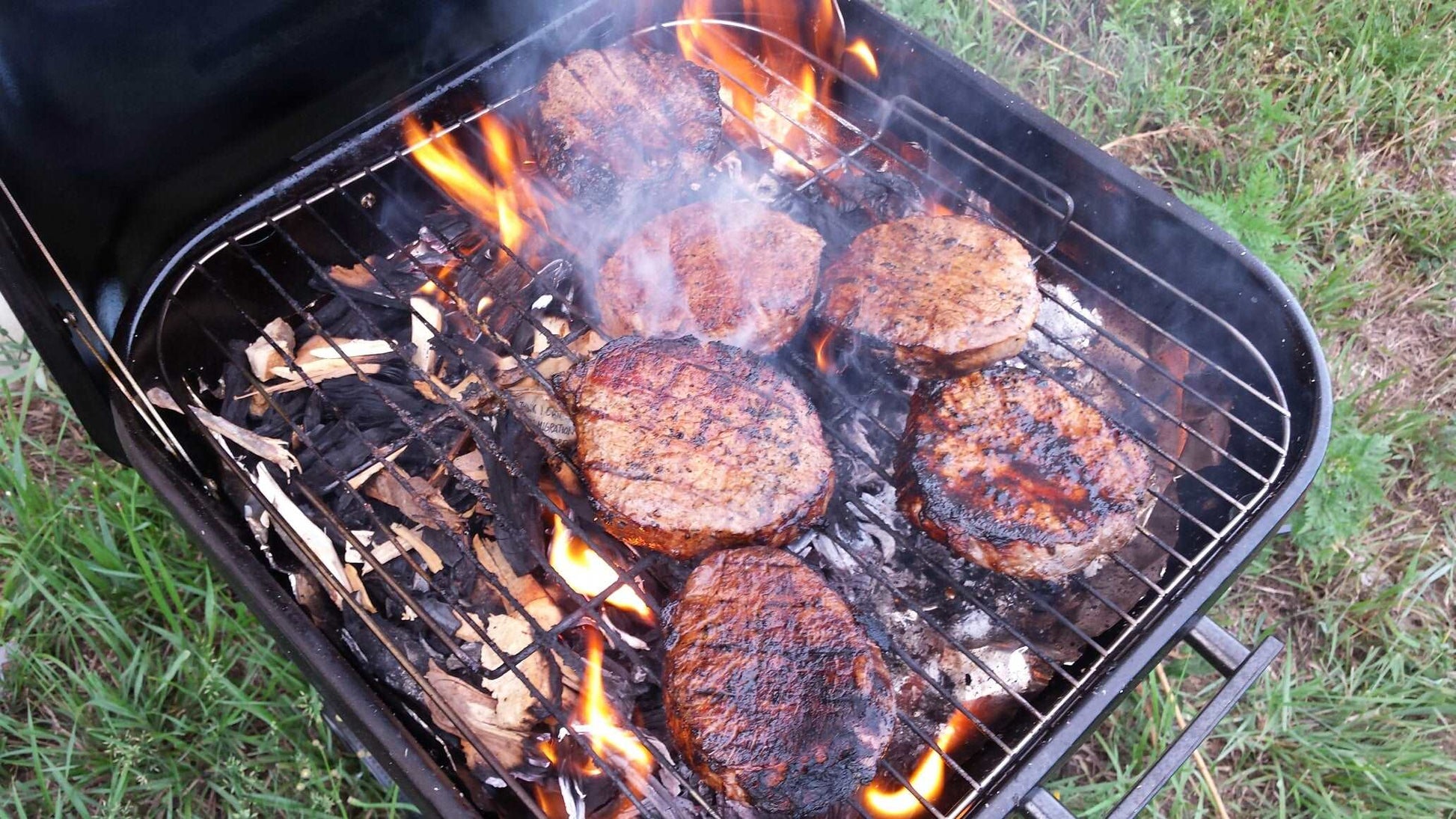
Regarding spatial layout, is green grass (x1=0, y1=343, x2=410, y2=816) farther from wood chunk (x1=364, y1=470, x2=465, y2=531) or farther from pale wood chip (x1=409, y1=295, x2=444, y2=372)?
pale wood chip (x1=409, y1=295, x2=444, y2=372)

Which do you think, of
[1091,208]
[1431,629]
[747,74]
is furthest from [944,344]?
[1431,629]

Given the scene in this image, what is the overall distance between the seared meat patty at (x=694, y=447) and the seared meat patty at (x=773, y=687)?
11 cm

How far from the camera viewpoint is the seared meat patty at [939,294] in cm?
254

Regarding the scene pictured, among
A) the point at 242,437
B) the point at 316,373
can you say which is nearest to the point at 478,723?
the point at 242,437

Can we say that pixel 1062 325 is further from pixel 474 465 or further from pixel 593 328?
pixel 474 465

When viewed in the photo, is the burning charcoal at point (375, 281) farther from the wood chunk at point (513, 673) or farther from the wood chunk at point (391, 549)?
the wood chunk at point (513, 673)

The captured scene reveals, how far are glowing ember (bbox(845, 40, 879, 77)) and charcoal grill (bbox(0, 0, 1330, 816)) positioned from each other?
37 millimetres

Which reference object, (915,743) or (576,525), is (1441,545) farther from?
(576,525)

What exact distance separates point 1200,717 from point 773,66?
232 cm

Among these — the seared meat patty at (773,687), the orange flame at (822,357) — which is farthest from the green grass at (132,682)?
the orange flame at (822,357)

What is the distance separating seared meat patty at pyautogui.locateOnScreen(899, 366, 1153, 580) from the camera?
7.61ft

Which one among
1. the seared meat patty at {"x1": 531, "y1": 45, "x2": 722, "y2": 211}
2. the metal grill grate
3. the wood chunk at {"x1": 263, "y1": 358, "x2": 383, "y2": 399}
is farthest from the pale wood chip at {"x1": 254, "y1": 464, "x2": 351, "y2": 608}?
the seared meat patty at {"x1": 531, "y1": 45, "x2": 722, "y2": 211}

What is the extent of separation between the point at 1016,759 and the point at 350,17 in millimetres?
2506

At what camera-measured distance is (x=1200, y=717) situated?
6.81 ft
